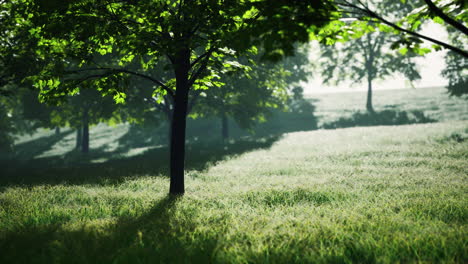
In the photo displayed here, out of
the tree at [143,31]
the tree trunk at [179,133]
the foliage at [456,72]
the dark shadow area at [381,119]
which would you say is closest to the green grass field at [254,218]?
the tree trunk at [179,133]

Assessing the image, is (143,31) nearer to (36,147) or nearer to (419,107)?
(36,147)

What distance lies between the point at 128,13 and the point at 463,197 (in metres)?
8.62

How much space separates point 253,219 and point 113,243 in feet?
7.71

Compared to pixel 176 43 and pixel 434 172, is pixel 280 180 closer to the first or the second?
pixel 434 172

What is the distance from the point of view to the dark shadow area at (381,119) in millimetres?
31109

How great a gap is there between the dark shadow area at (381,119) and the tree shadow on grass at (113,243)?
104 ft

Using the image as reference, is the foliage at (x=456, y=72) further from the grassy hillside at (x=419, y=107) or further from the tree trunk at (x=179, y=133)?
the tree trunk at (x=179, y=133)

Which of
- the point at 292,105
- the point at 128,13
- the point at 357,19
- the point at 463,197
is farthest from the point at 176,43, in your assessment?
the point at 292,105

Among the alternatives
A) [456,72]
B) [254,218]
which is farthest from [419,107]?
[254,218]

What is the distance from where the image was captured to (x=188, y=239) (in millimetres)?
4484

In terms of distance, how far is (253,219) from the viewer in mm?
5242

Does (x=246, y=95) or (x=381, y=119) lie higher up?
(x=246, y=95)

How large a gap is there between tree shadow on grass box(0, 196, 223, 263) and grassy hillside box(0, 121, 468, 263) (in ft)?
0.06

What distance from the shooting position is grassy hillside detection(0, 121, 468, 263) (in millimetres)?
3883
